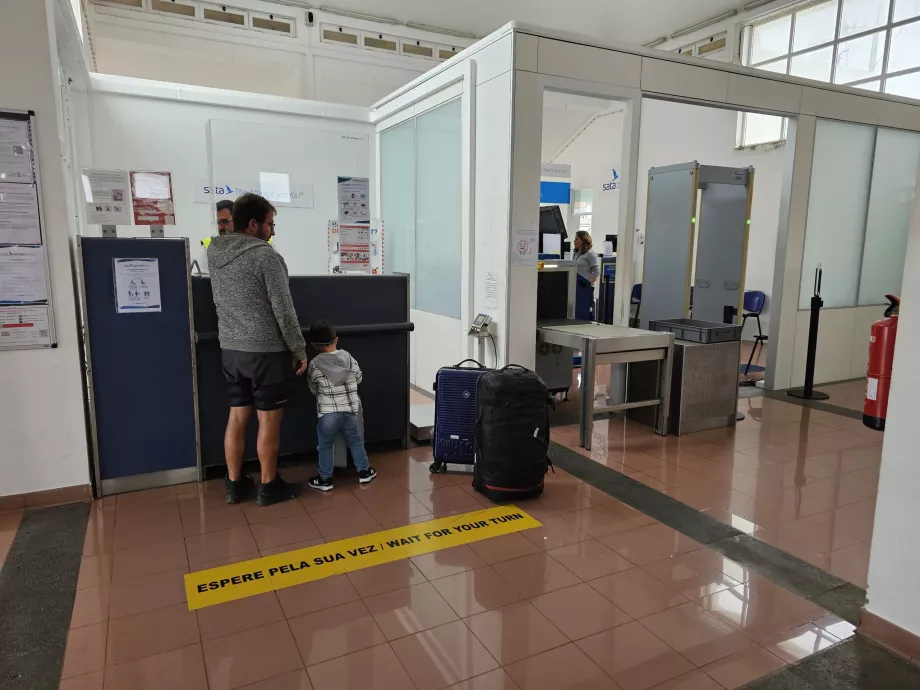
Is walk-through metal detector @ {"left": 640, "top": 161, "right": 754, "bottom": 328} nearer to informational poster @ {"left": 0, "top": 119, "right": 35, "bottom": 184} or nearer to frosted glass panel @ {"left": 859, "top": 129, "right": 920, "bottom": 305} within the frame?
frosted glass panel @ {"left": 859, "top": 129, "right": 920, "bottom": 305}

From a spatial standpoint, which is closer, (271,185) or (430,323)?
(430,323)

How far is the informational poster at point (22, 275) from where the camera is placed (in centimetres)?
304

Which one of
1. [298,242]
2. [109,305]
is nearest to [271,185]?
[298,242]

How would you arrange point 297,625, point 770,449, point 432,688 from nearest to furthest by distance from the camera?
point 432,688 < point 297,625 < point 770,449

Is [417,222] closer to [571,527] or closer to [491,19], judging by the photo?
[571,527]

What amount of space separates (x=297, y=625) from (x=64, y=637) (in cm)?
82

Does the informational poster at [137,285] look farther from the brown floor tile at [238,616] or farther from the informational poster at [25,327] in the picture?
the brown floor tile at [238,616]

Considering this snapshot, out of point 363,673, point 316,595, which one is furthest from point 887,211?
point 363,673

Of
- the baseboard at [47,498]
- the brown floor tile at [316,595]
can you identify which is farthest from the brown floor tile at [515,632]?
the baseboard at [47,498]

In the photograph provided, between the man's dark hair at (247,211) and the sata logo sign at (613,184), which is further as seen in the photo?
the sata logo sign at (613,184)

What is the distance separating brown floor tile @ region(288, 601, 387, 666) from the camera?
6.94 feet

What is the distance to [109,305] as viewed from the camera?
329 cm

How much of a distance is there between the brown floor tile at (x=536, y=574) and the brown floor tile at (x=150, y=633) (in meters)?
1.24

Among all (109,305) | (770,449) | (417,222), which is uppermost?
(417,222)
